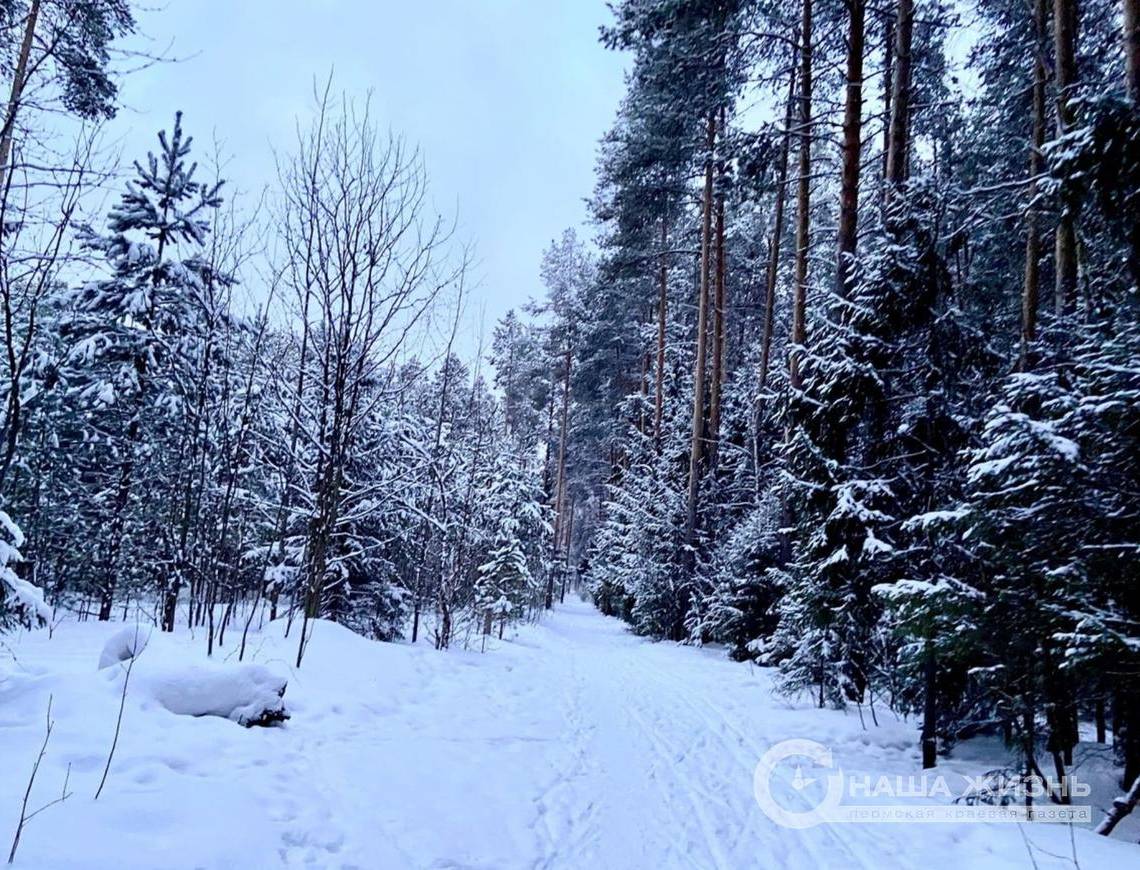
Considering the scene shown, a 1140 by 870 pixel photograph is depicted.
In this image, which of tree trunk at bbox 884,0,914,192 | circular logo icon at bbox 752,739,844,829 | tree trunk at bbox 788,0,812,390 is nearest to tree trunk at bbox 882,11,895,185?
tree trunk at bbox 788,0,812,390

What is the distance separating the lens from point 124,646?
4.96 meters

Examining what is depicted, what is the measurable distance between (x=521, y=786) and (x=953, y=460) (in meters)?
4.69

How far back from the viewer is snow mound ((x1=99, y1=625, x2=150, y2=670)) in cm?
489

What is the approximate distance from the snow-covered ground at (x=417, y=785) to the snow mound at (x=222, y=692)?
0.11m

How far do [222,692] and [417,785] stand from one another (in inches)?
67.1

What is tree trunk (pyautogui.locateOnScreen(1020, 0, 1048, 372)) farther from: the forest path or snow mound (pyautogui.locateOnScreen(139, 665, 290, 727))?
snow mound (pyautogui.locateOnScreen(139, 665, 290, 727))

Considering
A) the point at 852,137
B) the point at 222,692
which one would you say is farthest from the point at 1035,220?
the point at 222,692

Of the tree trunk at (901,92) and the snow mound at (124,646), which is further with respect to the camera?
the tree trunk at (901,92)

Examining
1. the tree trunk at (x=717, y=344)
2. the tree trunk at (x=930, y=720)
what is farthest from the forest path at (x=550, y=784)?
the tree trunk at (x=717, y=344)

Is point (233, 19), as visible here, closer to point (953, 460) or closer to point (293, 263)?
point (293, 263)

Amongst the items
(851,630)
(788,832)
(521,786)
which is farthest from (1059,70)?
(521,786)

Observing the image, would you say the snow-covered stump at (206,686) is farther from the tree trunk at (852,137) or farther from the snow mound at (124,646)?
the tree trunk at (852,137)

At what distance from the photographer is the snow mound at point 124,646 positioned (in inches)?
192

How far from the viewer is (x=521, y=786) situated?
4668mm
